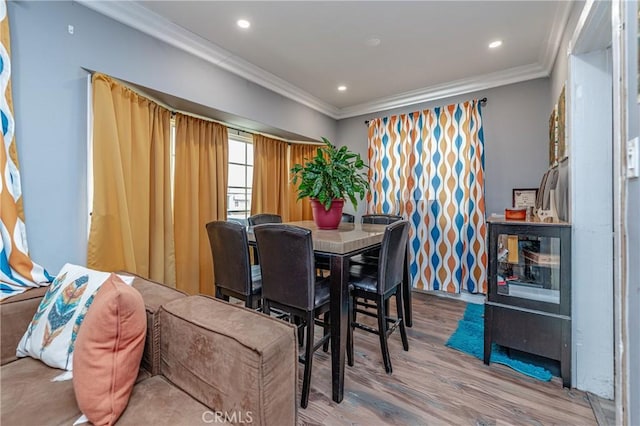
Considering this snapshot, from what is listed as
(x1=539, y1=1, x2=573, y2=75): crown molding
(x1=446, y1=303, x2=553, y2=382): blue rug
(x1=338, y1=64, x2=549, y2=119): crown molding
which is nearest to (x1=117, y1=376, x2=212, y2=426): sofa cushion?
(x1=446, y1=303, x2=553, y2=382): blue rug

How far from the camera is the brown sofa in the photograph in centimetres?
89

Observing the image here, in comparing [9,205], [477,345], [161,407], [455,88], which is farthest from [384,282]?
[455,88]

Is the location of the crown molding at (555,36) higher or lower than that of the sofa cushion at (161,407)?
higher

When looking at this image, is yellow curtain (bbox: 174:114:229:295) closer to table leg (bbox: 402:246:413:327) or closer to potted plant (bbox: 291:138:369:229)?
potted plant (bbox: 291:138:369:229)

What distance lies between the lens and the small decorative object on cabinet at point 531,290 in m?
1.78

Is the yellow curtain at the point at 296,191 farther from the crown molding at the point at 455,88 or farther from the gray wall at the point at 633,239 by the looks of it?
the gray wall at the point at 633,239

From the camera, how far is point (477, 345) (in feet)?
7.39

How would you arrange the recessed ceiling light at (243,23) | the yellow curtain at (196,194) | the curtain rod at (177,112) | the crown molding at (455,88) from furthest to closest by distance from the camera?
1. the crown molding at (455,88)
2. the yellow curtain at (196,194)
3. the recessed ceiling light at (243,23)
4. the curtain rod at (177,112)

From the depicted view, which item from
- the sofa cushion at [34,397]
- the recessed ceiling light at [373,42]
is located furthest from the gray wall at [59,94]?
the recessed ceiling light at [373,42]

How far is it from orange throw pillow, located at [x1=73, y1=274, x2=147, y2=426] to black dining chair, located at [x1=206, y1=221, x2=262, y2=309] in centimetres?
85

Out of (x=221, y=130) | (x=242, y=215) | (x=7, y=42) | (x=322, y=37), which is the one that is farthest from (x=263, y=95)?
(x=7, y=42)

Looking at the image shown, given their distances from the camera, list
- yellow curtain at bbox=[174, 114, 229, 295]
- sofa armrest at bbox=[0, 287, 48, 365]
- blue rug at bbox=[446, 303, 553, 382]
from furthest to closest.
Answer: yellow curtain at bbox=[174, 114, 229, 295]
blue rug at bbox=[446, 303, 553, 382]
sofa armrest at bbox=[0, 287, 48, 365]

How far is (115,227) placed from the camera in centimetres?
205

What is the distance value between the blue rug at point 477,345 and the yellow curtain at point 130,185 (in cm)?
261
